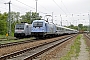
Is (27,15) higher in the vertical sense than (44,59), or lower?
higher

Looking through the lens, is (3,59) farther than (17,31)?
No

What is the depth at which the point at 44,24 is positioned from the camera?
138 feet

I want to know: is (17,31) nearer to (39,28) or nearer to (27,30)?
(27,30)

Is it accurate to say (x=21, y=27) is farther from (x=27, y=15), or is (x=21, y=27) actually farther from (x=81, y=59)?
(x=27, y=15)

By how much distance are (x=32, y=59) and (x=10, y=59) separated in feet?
4.24

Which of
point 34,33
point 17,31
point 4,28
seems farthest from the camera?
point 4,28

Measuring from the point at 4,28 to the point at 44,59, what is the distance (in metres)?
61.8

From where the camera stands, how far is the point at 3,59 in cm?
1421

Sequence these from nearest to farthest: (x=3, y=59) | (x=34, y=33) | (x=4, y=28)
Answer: (x=3, y=59), (x=34, y=33), (x=4, y=28)

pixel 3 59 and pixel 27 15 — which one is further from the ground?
pixel 27 15

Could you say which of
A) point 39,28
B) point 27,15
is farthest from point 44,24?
point 27,15

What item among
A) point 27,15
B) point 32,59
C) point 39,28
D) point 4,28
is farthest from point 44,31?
point 27,15

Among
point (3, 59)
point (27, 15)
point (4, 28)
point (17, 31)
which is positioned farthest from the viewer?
point (27, 15)

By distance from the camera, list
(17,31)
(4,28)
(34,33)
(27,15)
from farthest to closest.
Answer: (27,15), (4,28), (17,31), (34,33)
